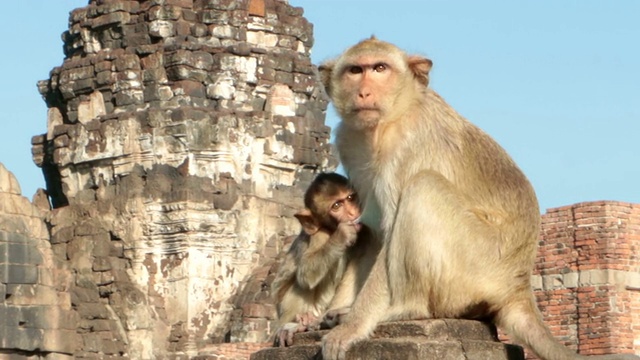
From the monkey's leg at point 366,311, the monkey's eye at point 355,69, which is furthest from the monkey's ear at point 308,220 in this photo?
the monkey's eye at point 355,69

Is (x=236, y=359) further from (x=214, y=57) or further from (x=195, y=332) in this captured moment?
(x=214, y=57)

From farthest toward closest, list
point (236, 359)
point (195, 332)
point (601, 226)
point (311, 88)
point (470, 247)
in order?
point (311, 88) → point (195, 332) → point (236, 359) → point (601, 226) → point (470, 247)

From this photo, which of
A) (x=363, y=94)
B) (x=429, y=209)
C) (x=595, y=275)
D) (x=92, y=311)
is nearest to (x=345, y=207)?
(x=363, y=94)

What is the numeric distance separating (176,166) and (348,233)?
72.4 feet

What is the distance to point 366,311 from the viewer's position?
11.6 metres

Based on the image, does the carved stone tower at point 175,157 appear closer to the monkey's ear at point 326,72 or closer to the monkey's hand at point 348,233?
the monkey's hand at point 348,233

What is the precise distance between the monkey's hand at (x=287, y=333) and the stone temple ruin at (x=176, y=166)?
17866 mm

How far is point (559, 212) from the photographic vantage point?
22406mm

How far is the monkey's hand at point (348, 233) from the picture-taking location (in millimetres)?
12289

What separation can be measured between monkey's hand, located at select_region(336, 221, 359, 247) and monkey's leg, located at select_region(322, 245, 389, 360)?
654 millimetres

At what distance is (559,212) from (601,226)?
0.54 metres

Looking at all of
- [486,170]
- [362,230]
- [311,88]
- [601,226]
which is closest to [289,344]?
[362,230]

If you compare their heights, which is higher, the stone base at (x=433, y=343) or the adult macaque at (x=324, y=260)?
the adult macaque at (x=324, y=260)

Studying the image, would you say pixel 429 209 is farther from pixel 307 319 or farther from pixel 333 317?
pixel 307 319
